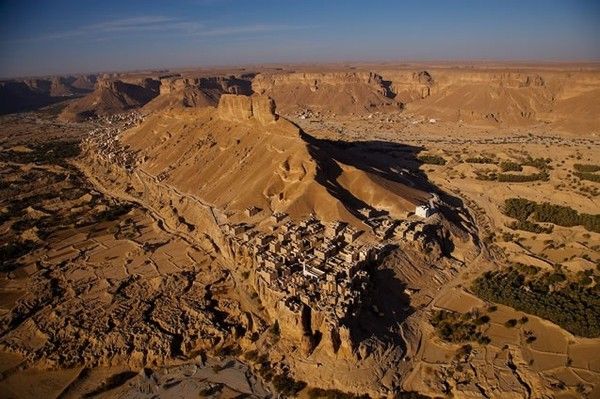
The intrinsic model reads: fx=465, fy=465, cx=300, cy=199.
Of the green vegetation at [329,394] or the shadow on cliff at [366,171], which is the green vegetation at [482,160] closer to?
the shadow on cliff at [366,171]

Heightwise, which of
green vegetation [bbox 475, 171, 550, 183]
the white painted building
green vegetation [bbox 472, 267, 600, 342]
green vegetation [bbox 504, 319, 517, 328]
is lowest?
green vegetation [bbox 504, 319, 517, 328]

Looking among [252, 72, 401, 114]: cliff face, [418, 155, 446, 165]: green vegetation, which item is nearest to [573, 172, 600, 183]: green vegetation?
[418, 155, 446, 165]: green vegetation

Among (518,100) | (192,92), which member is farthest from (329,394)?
(192,92)

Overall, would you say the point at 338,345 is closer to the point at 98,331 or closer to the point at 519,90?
the point at 98,331

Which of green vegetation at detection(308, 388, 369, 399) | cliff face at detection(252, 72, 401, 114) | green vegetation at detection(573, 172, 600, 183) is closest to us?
green vegetation at detection(308, 388, 369, 399)

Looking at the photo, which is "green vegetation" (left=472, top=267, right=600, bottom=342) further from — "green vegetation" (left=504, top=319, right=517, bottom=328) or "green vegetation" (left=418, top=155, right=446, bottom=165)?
"green vegetation" (left=418, top=155, right=446, bottom=165)

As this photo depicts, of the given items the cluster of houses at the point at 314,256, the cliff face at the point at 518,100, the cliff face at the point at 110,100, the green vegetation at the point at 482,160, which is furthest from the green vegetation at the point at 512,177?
the cliff face at the point at 110,100
